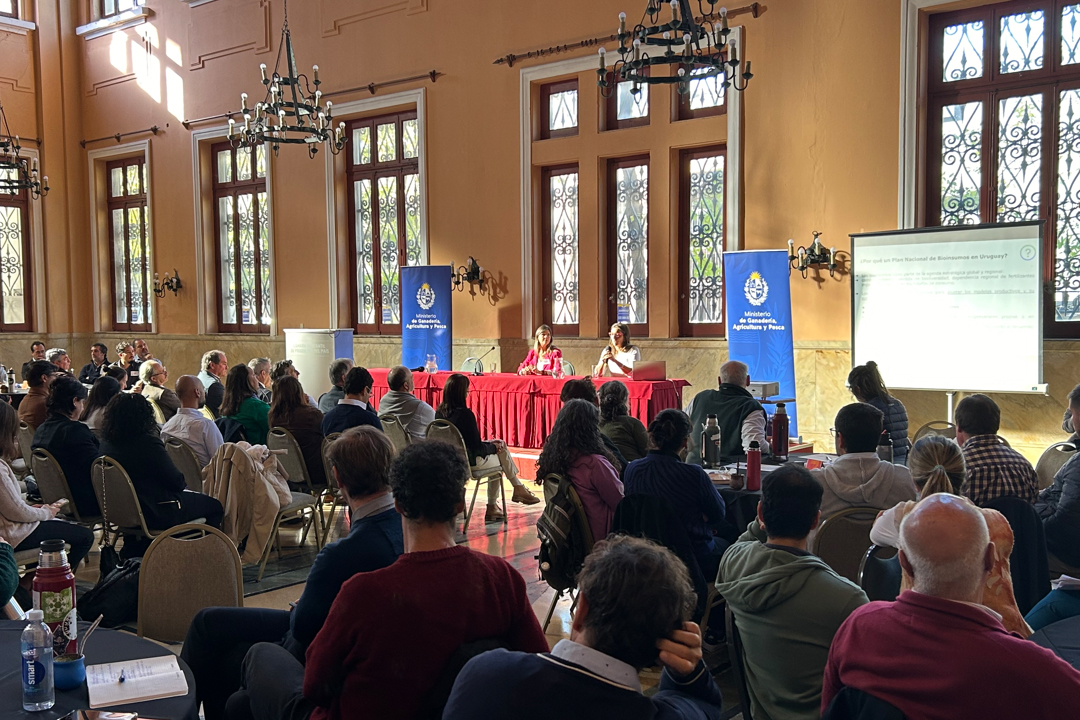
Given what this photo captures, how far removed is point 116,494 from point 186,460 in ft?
2.44

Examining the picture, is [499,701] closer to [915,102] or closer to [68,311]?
[915,102]

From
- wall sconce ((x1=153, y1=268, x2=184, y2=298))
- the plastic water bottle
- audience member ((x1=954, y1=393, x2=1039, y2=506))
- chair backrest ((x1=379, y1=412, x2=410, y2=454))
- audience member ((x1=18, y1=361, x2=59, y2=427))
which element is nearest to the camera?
the plastic water bottle

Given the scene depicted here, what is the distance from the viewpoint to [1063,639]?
2.50 metres

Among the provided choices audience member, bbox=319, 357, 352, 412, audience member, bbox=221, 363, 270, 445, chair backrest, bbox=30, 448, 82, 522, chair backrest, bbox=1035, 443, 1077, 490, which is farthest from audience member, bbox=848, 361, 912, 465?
chair backrest, bbox=30, 448, 82, 522

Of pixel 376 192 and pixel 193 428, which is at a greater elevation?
pixel 376 192

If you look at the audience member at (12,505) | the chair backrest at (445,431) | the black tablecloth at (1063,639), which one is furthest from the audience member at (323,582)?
the chair backrest at (445,431)

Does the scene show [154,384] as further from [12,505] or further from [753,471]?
[753,471]

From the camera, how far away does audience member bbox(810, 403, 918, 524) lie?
12.0 feet

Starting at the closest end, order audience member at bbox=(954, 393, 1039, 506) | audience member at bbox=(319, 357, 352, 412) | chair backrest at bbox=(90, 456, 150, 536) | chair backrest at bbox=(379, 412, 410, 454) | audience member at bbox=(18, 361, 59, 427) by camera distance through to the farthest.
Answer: audience member at bbox=(954, 393, 1039, 506), chair backrest at bbox=(90, 456, 150, 536), audience member at bbox=(18, 361, 59, 427), chair backrest at bbox=(379, 412, 410, 454), audience member at bbox=(319, 357, 352, 412)

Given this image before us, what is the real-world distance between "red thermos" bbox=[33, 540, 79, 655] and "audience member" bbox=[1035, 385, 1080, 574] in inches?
136

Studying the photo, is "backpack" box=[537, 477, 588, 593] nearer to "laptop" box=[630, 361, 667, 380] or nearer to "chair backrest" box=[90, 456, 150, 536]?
"chair backrest" box=[90, 456, 150, 536]

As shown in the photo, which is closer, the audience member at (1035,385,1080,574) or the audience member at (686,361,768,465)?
the audience member at (1035,385,1080,574)

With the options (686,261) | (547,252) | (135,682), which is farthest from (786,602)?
(547,252)

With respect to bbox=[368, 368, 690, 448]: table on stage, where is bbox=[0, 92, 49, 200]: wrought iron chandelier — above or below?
above
